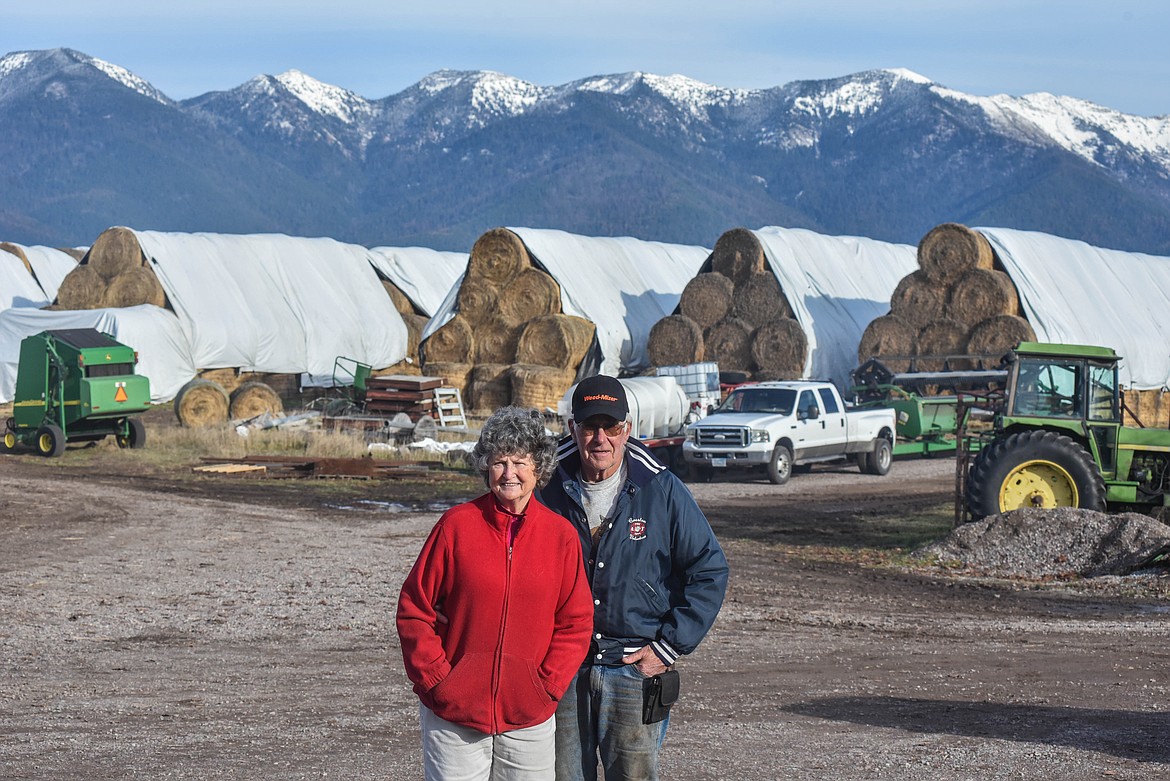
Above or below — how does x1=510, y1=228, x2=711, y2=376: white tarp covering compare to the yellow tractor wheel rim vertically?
above

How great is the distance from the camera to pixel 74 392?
2452cm

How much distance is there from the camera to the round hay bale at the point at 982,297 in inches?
1259

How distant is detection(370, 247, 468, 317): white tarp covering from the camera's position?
4462cm

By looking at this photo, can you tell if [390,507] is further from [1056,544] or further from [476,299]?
[476,299]

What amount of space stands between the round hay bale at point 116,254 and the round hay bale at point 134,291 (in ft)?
1.79

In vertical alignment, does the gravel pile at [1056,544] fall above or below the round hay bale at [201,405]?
below

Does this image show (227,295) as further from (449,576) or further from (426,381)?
(449,576)

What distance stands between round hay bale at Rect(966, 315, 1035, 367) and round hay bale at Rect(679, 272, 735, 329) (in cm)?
609

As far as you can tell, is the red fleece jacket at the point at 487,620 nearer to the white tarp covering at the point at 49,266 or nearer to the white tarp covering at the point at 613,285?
the white tarp covering at the point at 613,285

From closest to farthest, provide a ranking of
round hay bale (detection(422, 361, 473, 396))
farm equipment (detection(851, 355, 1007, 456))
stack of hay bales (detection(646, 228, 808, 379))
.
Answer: farm equipment (detection(851, 355, 1007, 456))
round hay bale (detection(422, 361, 473, 396))
stack of hay bales (detection(646, 228, 808, 379))

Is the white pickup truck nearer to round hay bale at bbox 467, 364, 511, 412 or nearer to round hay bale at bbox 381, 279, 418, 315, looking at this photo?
round hay bale at bbox 467, 364, 511, 412

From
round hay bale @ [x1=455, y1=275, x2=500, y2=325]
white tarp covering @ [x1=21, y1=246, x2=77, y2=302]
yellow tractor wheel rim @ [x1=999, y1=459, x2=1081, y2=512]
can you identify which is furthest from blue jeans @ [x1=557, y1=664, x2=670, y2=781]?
white tarp covering @ [x1=21, y1=246, x2=77, y2=302]

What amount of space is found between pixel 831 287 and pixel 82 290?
18.0 metres

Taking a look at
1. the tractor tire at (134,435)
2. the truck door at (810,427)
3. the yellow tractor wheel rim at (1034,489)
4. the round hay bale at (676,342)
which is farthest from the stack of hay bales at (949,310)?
the yellow tractor wheel rim at (1034,489)
